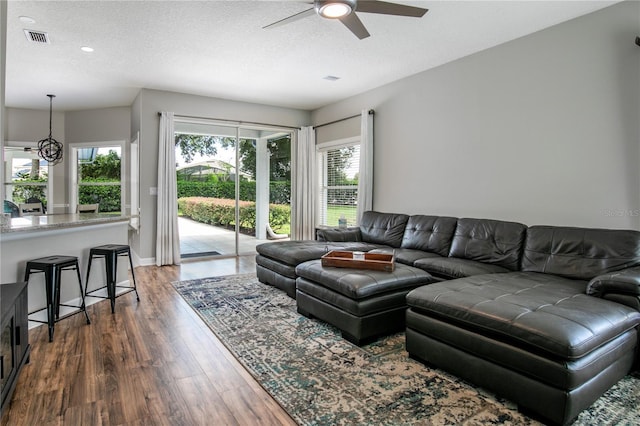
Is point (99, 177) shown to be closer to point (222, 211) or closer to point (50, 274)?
point (222, 211)

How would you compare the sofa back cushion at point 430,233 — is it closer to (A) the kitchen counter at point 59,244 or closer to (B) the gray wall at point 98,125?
(A) the kitchen counter at point 59,244

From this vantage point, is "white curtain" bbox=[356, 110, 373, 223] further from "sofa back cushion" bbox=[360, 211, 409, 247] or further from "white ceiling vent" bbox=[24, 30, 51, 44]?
"white ceiling vent" bbox=[24, 30, 51, 44]

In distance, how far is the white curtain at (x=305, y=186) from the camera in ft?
22.7

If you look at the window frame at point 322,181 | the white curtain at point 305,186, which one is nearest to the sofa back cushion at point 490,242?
the window frame at point 322,181

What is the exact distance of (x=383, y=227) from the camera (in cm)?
493

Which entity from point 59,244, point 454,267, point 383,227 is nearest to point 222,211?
point 383,227

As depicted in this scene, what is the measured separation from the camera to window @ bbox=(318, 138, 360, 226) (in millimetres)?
6207

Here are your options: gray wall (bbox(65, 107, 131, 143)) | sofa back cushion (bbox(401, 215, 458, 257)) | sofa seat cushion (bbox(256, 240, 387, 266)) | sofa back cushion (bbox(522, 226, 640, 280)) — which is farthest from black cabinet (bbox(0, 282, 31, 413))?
gray wall (bbox(65, 107, 131, 143))

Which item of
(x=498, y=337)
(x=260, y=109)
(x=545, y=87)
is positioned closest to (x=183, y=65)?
(x=260, y=109)

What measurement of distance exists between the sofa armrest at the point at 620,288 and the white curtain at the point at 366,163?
11.5ft

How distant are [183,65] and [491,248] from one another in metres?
4.19

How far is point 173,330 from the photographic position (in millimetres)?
3094

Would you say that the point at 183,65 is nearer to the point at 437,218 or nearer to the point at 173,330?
the point at 173,330

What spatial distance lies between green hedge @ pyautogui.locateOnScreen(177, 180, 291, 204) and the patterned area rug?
3.29 metres
